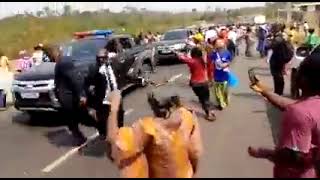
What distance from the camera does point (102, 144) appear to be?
9773mm

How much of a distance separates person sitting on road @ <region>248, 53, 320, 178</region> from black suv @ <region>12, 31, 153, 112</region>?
846 centimetres

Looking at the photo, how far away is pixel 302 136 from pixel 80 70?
8.96 meters

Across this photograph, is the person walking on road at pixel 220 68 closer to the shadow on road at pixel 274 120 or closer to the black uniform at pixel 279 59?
the shadow on road at pixel 274 120

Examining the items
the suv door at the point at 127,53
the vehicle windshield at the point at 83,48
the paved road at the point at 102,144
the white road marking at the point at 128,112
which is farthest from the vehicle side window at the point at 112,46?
the white road marking at the point at 128,112

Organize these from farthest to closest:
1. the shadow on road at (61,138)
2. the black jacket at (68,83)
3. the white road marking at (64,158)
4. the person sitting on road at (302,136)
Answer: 1. the shadow on road at (61,138)
2. the black jacket at (68,83)
3. the white road marking at (64,158)
4. the person sitting on road at (302,136)

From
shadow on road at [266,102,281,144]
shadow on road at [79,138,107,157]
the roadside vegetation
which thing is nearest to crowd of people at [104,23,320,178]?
shadow on road at [79,138,107,157]

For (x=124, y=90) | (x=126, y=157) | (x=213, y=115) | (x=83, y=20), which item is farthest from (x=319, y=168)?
(x=83, y=20)

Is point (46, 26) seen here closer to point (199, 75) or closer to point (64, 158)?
point (199, 75)

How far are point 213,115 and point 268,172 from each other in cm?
432

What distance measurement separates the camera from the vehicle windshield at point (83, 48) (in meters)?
13.6

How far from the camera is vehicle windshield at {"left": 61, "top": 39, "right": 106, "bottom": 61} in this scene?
13633 mm

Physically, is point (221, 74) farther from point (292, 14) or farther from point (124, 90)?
point (292, 14)

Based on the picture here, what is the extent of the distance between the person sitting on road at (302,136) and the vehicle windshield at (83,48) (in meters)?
9.97

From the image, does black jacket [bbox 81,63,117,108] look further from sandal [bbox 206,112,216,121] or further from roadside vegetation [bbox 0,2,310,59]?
roadside vegetation [bbox 0,2,310,59]
